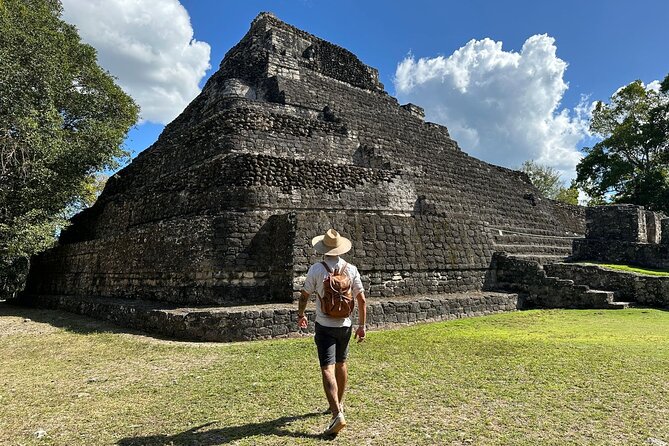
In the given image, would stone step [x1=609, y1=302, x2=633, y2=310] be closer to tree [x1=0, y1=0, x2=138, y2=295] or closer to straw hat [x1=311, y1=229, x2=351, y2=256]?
straw hat [x1=311, y1=229, x2=351, y2=256]

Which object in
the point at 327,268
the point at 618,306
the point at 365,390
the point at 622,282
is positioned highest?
the point at 327,268

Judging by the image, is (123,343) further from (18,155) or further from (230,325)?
(18,155)

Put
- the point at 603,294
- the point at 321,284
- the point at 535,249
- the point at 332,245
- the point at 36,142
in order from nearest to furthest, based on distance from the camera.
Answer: the point at 321,284
the point at 332,245
the point at 603,294
the point at 36,142
the point at 535,249

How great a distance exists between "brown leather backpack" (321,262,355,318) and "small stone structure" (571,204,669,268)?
46.4ft

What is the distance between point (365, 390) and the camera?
467 centimetres

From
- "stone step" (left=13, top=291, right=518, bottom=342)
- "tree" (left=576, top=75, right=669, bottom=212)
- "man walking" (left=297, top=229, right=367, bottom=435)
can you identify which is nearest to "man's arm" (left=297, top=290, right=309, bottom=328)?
"man walking" (left=297, top=229, right=367, bottom=435)

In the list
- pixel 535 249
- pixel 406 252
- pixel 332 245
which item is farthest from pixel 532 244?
pixel 332 245

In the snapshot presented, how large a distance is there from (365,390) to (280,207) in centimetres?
604

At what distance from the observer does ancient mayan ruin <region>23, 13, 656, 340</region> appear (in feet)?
29.2

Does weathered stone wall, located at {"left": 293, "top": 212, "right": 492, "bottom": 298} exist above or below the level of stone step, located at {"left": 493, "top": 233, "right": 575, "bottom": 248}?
below

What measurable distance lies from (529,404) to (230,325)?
491 centimetres

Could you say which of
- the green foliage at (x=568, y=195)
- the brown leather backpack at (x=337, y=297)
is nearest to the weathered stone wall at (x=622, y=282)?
the brown leather backpack at (x=337, y=297)

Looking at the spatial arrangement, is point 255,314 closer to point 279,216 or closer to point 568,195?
point 279,216

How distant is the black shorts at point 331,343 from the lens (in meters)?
3.81
